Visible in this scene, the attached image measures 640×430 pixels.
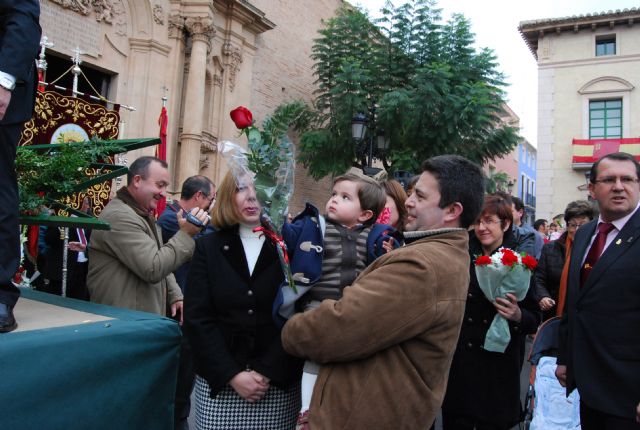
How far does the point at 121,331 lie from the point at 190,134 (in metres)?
11.0

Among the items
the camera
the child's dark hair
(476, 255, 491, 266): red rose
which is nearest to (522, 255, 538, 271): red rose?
(476, 255, 491, 266): red rose

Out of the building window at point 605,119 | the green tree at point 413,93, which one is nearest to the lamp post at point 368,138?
the green tree at point 413,93

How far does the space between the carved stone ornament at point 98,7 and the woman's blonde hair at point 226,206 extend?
9.57 meters

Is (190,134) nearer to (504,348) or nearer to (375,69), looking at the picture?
(375,69)

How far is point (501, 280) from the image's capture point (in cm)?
328

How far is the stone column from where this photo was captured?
1233 cm

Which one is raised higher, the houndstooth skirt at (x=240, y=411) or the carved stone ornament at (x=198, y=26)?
the carved stone ornament at (x=198, y=26)

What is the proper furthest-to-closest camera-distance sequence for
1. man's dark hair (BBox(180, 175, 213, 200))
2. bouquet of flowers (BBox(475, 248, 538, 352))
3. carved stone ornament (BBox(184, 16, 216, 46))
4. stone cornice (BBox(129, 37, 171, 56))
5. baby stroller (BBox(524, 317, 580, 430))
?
carved stone ornament (BBox(184, 16, 216, 46)) → stone cornice (BBox(129, 37, 171, 56)) → man's dark hair (BBox(180, 175, 213, 200)) → baby stroller (BBox(524, 317, 580, 430)) → bouquet of flowers (BBox(475, 248, 538, 352))

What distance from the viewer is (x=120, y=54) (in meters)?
11.3

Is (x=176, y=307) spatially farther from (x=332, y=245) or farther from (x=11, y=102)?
(x=11, y=102)

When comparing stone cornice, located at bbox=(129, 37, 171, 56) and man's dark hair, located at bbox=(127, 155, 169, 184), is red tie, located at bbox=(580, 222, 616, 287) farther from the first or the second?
stone cornice, located at bbox=(129, 37, 171, 56)

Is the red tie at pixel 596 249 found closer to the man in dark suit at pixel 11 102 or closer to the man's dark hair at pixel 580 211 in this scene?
the man's dark hair at pixel 580 211

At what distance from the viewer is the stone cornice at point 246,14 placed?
1395cm

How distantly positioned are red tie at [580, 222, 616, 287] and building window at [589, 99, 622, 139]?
22922mm
